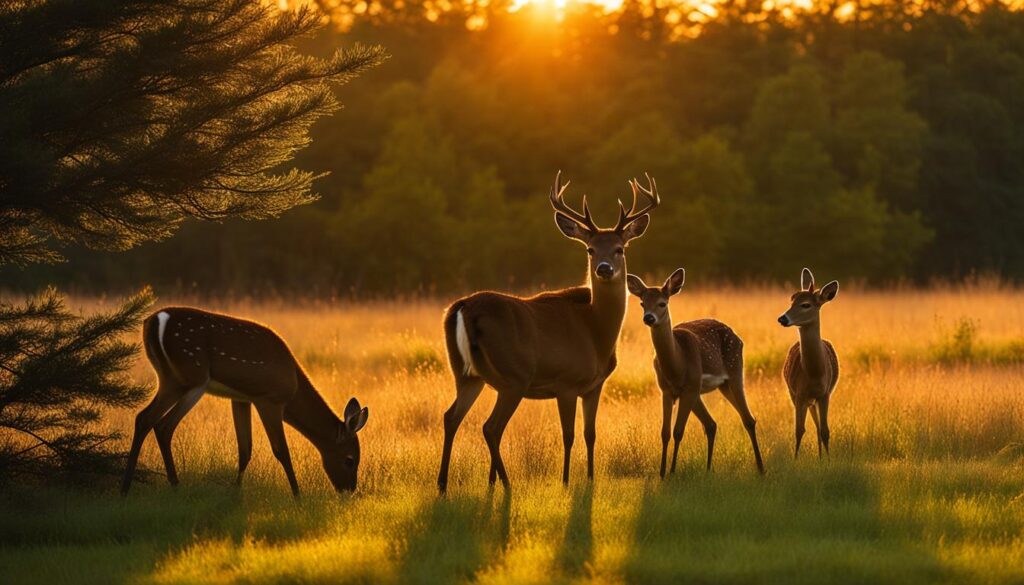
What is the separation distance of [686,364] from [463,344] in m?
1.98

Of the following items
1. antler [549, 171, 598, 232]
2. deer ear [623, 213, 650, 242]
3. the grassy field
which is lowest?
the grassy field

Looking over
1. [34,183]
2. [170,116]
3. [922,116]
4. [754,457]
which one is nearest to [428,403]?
[754,457]

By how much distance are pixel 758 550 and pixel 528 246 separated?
3471 cm

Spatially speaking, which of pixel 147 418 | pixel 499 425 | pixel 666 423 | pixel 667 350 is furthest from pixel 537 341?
pixel 147 418

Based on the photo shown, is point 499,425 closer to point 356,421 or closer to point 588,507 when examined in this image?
point 588,507

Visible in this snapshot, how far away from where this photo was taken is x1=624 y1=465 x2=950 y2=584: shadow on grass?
7.25 m

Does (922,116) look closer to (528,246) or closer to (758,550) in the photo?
(528,246)

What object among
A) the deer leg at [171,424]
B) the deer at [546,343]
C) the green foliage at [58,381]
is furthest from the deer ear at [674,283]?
the green foliage at [58,381]

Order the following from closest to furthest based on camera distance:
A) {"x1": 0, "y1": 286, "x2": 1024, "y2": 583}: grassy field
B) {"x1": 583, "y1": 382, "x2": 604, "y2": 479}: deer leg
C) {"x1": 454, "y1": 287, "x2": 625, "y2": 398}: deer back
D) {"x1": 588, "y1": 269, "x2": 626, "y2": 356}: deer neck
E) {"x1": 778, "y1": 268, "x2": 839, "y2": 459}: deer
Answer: {"x1": 0, "y1": 286, "x2": 1024, "y2": 583}: grassy field < {"x1": 454, "y1": 287, "x2": 625, "y2": 398}: deer back < {"x1": 583, "y1": 382, "x2": 604, "y2": 479}: deer leg < {"x1": 588, "y1": 269, "x2": 626, "y2": 356}: deer neck < {"x1": 778, "y1": 268, "x2": 839, "y2": 459}: deer

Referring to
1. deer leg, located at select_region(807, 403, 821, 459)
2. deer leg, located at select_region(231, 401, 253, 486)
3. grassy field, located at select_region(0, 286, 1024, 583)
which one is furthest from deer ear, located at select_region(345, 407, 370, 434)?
deer leg, located at select_region(807, 403, 821, 459)

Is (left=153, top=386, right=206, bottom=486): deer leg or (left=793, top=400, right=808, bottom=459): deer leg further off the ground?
(left=153, top=386, right=206, bottom=486): deer leg

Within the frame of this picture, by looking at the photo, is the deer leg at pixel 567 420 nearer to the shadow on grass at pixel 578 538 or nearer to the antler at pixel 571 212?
the shadow on grass at pixel 578 538

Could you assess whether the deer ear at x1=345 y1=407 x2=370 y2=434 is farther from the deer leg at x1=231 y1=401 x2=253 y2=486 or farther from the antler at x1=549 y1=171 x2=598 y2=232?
the antler at x1=549 y1=171 x2=598 y2=232

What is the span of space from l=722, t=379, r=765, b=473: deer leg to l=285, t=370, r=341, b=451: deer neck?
2.96m
